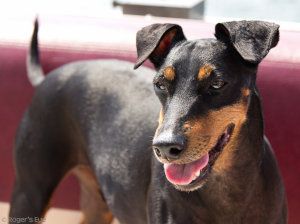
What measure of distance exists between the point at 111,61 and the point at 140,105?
Answer: 0.29 meters

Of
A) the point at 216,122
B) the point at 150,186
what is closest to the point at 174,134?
the point at 216,122

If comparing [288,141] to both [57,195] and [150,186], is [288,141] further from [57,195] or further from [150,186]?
[57,195]

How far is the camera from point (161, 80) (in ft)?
5.72

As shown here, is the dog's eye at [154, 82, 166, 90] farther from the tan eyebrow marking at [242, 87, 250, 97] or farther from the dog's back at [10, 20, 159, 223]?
the dog's back at [10, 20, 159, 223]

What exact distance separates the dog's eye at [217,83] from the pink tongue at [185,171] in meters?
0.18

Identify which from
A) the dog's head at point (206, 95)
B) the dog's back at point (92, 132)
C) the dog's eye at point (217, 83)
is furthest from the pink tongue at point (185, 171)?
the dog's back at point (92, 132)

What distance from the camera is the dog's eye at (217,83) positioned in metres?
1.68

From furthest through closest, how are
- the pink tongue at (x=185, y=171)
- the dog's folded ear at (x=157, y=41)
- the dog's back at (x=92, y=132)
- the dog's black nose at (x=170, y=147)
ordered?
the dog's back at (x=92, y=132)
the dog's folded ear at (x=157, y=41)
the pink tongue at (x=185, y=171)
the dog's black nose at (x=170, y=147)

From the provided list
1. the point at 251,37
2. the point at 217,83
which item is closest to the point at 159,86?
the point at 217,83

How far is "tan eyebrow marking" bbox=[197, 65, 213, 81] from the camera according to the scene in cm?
168

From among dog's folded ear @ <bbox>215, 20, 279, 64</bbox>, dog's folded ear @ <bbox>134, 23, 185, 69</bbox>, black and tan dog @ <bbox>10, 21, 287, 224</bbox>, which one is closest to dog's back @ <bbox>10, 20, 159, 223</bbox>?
black and tan dog @ <bbox>10, 21, 287, 224</bbox>

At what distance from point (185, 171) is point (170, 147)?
5.4 inches

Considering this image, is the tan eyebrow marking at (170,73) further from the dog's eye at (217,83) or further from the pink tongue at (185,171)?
the pink tongue at (185,171)

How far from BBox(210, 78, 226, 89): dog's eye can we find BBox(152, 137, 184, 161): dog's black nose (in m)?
0.18
